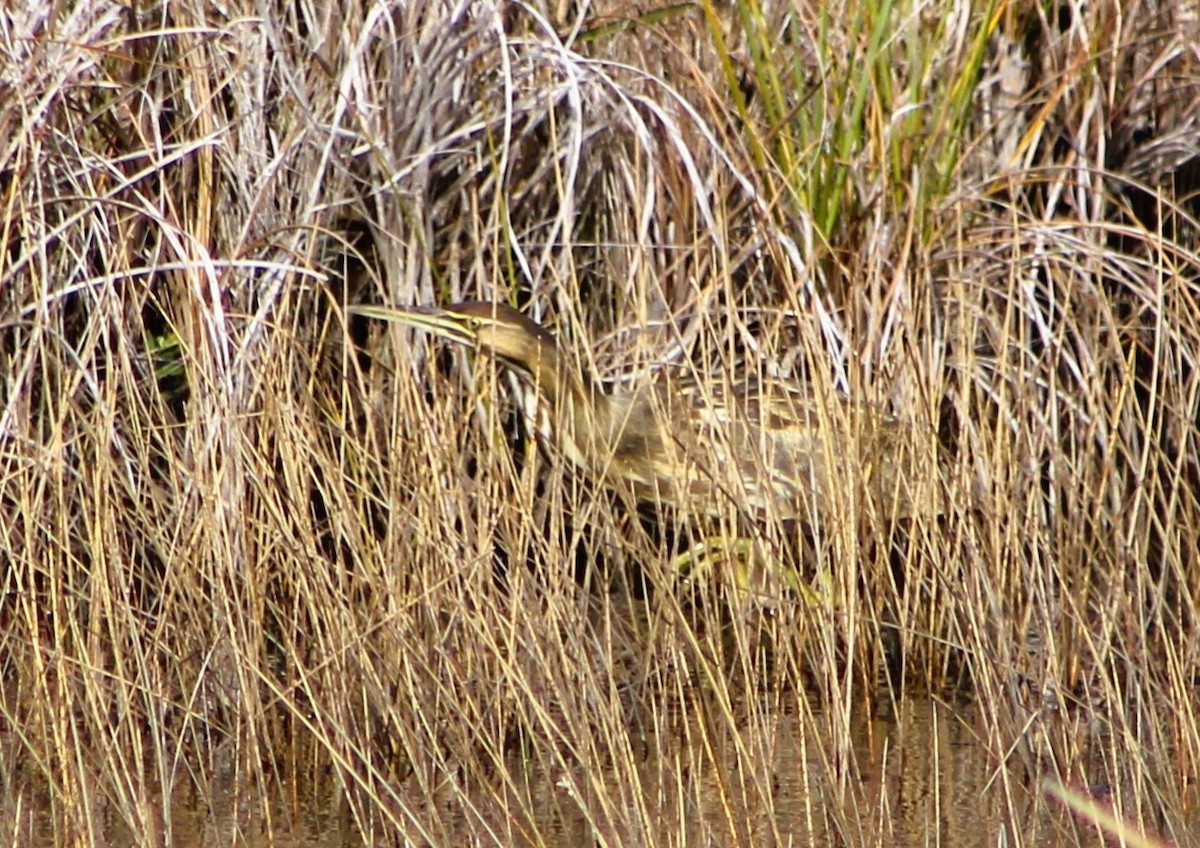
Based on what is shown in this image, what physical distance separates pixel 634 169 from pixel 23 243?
109 cm

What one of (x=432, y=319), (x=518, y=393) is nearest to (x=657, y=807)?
(x=432, y=319)

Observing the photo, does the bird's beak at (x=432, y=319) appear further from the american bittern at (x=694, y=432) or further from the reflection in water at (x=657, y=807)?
the reflection in water at (x=657, y=807)

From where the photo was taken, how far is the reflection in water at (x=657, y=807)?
245cm

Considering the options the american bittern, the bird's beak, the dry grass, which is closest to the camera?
the dry grass

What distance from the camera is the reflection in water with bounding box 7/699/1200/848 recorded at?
2.45 metres

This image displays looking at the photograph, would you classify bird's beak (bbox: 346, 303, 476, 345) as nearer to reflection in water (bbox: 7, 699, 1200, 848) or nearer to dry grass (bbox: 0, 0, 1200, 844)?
dry grass (bbox: 0, 0, 1200, 844)

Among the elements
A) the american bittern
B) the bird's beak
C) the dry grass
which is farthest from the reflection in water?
the bird's beak

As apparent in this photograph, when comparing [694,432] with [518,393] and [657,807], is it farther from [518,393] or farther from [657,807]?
[657,807]

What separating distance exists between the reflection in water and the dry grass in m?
0.02

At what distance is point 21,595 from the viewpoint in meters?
2.60

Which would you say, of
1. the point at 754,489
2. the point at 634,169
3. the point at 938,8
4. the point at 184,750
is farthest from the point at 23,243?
the point at 938,8

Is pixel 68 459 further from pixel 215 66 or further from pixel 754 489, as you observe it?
pixel 754 489

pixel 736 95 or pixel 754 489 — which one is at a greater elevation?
pixel 736 95

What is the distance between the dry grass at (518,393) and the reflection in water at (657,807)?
0.02 metres
